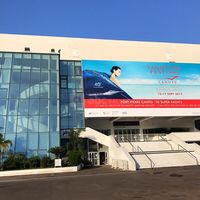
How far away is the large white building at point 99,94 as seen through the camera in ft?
96.1

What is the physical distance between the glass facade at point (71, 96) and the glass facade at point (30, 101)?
7.25 feet

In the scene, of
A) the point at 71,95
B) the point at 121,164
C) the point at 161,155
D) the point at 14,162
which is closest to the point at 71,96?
the point at 71,95

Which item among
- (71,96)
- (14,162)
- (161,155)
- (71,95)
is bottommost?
(14,162)

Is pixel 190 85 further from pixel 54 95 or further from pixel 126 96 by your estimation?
pixel 54 95

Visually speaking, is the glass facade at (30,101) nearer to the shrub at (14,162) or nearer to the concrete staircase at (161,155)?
the shrub at (14,162)

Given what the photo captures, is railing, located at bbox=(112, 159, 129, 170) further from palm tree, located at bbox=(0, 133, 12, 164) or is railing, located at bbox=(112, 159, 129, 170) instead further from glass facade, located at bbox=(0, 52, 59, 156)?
palm tree, located at bbox=(0, 133, 12, 164)

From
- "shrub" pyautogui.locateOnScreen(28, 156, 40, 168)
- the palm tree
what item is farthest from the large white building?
"shrub" pyautogui.locateOnScreen(28, 156, 40, 168)

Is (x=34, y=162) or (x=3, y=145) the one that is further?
(x=34, y=162)

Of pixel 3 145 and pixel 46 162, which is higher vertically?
pixel 3 145

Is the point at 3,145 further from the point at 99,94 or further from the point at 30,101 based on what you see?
the point at 99,94

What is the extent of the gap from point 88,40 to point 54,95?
1269 centimetres

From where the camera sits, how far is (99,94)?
34.9 meters

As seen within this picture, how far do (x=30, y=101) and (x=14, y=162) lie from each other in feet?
29.3

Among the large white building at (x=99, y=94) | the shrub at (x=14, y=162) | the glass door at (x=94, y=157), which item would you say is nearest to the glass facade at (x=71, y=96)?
the large white building at (x=99, y=94)
